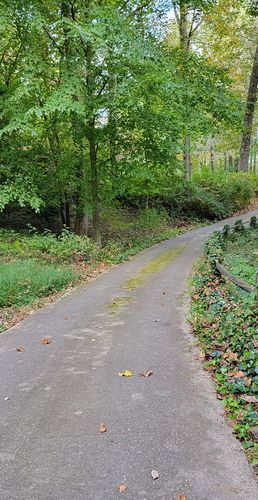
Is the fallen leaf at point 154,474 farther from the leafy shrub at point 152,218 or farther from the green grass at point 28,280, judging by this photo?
the leafy shrub at point 152,218

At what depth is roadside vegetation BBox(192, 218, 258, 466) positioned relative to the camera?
12.9 ft

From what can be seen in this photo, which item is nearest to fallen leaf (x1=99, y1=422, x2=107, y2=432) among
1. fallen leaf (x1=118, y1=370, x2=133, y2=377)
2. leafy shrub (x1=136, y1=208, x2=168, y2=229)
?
fallen leaf (x1=118, y1=370, x2=133, y2=377)

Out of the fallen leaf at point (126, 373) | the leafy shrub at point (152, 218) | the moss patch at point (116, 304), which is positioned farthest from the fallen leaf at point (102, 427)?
the leafy shrub at point (152, 218)

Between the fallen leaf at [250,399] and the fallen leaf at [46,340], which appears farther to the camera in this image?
the fallen leaf at [46,340]

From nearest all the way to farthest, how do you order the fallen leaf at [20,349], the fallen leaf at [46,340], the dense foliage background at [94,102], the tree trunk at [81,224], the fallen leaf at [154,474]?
1. the fallen leaf at [154,474]
2. the fallen leaf at [20,349]
3. the fallen leaf at [46,340]
4. the dense foliage background at [94,102]
5. the tree trunk at [81,224]

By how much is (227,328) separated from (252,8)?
59.3 feet

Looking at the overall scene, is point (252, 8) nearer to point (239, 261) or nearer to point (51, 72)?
point (51, 72)

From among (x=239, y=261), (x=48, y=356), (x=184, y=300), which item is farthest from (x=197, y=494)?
(x=239, y=261)

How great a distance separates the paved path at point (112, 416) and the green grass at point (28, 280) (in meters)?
1.32

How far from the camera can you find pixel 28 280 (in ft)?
31.3

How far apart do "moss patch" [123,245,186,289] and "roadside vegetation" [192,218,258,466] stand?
5.31ft

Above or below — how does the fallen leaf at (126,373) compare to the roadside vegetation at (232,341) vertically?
below

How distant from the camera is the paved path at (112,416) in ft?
10.5

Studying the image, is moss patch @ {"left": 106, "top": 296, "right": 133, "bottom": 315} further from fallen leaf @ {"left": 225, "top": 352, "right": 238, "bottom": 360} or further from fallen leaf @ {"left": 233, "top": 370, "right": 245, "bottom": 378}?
fallen leaf @ {"left": 233, "top": 370, "right": 245, "bottom": 378}
